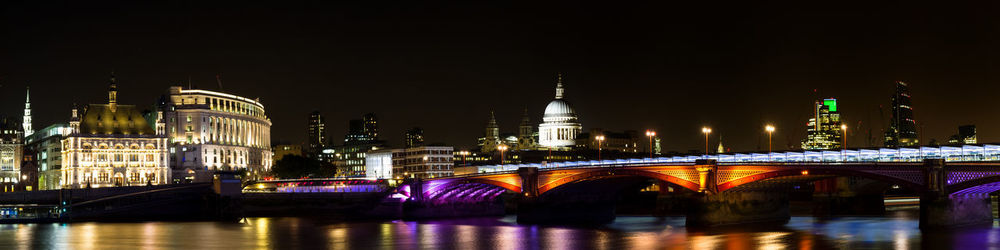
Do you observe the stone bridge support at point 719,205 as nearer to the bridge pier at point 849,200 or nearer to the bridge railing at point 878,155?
the bridge railing at point 878,155

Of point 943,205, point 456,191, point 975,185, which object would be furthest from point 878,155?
point 456,191

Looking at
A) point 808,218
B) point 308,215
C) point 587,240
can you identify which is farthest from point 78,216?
point 808,218

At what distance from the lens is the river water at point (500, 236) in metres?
82.3

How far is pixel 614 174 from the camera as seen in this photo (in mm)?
106125

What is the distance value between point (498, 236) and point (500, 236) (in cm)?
18

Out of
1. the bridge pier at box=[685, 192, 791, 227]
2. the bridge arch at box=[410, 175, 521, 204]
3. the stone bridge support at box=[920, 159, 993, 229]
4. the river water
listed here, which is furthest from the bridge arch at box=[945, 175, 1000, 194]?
the bridge arch at box=[410, 175, 521, 204]

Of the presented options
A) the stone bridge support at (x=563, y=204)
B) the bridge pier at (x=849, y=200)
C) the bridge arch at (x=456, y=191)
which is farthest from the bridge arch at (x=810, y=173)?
the bridge arch at (x=456, y=191)

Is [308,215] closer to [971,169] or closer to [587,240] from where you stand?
[587,240]

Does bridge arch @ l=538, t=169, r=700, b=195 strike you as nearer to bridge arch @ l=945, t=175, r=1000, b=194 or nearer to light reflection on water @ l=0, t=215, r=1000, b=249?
light reflection on water @ l=0, t=215, r=1000, b=249

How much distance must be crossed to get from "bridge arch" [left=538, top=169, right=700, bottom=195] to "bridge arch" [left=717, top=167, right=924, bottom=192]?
13.9 ft

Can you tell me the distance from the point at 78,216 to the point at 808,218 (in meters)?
90.0

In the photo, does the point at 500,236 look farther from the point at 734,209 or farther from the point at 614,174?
the point at 734,209

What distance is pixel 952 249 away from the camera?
236ft

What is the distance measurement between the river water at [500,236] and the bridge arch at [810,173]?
12.9 feet
